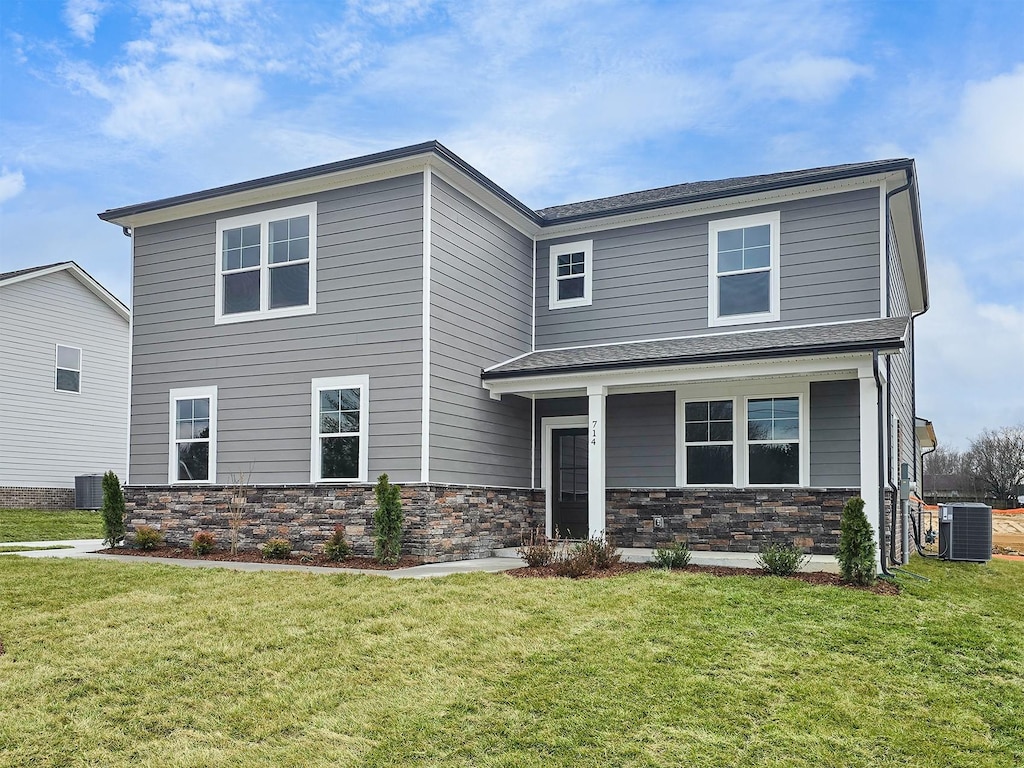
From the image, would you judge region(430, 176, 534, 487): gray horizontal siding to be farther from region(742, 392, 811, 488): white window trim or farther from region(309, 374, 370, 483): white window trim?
region(742, 392, 811, 488): white window trim

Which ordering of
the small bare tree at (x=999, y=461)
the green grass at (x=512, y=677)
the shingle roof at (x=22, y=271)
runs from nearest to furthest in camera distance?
the green grass at (x=512, y=677) → the shingle roof at (x=22, y=271) → the small bare tree at (x=999, y=461)

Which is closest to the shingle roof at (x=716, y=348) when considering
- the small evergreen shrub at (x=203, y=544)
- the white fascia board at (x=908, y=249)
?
the white fascia board at (x=908, y=249)

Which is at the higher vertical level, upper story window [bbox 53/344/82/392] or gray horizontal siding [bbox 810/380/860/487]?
upper story window [bbox 53/344/82/392]

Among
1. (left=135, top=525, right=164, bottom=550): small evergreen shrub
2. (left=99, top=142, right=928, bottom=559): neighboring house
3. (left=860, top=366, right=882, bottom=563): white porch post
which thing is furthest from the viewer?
(left=135, top=525, right=164, bottom=550): small evergreen shrub

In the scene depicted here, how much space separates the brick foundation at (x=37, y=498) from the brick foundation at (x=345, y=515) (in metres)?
8.13

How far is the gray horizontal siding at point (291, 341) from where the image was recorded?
12.5 m

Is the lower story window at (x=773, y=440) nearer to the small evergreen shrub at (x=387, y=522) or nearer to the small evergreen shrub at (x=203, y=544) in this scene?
the small evergreen shrub at (x=387, y=522)

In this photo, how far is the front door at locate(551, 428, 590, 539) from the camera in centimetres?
1489

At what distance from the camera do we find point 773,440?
515 inches

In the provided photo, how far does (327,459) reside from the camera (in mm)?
12945

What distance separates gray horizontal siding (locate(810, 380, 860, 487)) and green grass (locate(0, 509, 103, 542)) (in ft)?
43.5

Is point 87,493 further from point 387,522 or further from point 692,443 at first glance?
point 692,443

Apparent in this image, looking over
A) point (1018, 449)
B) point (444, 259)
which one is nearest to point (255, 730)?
point (444, 259)

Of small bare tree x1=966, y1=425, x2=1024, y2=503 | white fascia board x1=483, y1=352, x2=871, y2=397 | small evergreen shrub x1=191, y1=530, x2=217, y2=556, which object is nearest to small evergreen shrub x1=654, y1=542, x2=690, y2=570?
white fascia board x1=483, y1=352, x2=871, y2=397
